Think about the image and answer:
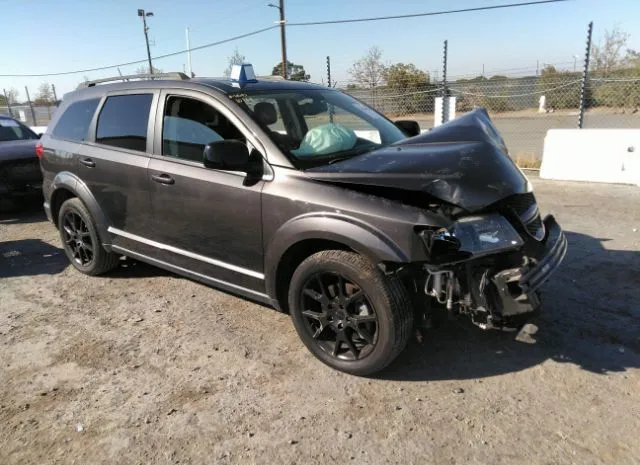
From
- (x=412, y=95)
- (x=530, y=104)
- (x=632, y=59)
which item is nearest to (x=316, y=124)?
(x=412, y=95)

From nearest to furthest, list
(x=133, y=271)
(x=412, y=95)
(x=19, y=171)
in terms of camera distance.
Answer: (x=133, y=271) < (x=19, y=171) < (x=412, y=95)

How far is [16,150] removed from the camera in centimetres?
749

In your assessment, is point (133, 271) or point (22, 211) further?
point (22, 211)

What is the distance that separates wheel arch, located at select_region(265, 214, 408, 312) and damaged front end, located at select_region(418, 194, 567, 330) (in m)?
0.21

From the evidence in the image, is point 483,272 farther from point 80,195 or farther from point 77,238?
point 77,238

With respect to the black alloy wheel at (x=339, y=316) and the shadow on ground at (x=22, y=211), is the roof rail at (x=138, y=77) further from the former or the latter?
the shadow on ground at (x=22, y=211)

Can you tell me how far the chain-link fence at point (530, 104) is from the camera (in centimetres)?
1702

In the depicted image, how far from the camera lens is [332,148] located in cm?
355

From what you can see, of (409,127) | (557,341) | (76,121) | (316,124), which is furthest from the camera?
(76,121)

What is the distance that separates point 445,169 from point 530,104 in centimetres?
2178

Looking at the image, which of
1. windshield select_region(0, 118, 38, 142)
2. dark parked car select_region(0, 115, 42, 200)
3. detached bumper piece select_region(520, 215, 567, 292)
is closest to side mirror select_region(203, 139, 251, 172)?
detached bumper piece select_region(520, 215, 567, 292)

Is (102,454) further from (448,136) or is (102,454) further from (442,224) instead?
(448,136)

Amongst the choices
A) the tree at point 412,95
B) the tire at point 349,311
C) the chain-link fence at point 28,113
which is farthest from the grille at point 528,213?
the chain-link fence at point 28,113

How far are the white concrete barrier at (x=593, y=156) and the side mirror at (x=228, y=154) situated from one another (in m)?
6.85
